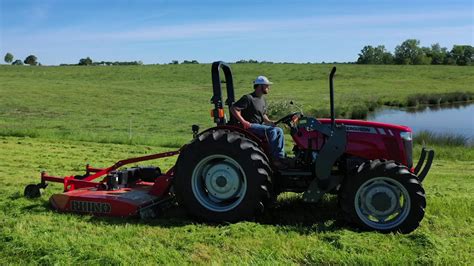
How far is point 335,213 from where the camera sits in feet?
20.9

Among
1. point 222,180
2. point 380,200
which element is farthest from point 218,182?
point 380,200

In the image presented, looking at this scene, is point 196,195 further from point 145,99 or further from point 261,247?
point 145,99

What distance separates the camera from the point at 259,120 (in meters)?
6.54

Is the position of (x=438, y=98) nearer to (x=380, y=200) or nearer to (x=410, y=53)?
(x=380, y=200)

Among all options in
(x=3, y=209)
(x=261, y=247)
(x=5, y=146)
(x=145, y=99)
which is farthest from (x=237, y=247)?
(x=145, y=99)

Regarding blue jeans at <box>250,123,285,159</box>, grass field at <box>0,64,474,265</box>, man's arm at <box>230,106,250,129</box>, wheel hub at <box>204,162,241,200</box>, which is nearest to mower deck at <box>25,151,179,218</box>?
grass field at <box>0,64,474,265</box>

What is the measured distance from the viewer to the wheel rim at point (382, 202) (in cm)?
551

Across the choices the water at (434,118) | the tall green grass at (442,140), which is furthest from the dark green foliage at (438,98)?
the tall green grass at (442,140)

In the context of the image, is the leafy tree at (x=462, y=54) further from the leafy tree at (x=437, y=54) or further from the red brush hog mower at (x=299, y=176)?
the red brush hog mower at (x=299, y=176)

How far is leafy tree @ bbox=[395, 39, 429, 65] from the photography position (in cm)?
11696

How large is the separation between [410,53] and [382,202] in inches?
5097

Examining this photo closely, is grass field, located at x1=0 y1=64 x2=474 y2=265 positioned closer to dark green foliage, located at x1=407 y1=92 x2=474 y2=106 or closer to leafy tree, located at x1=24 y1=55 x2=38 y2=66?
dark green foliage, located at x1=407 y1=92 x2=474 y2=106

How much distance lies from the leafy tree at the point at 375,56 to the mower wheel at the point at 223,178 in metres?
114

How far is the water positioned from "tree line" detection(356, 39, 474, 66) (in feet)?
248
